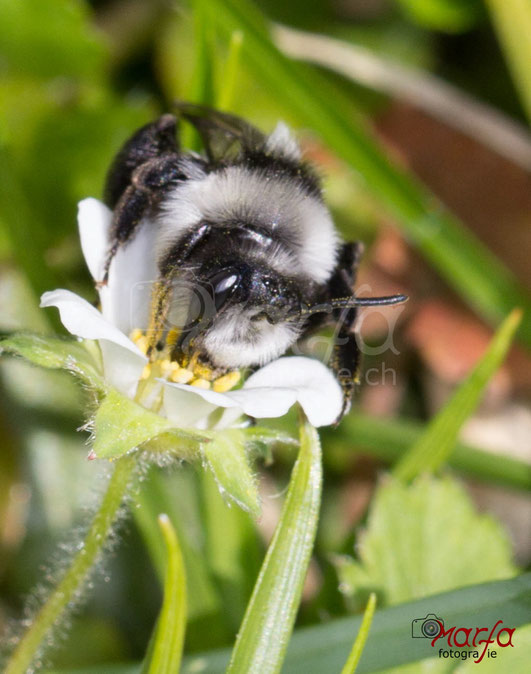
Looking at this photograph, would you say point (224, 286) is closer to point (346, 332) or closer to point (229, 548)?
point (346, 332)

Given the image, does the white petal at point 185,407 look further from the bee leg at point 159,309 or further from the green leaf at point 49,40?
the green leaf at point 49,40

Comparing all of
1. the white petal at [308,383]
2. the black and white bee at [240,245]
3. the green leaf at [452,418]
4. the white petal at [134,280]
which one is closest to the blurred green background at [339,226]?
the green leaf at [452,418]

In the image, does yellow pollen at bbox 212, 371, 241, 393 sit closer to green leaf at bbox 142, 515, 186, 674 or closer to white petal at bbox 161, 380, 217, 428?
white petal at bbox 161, 380, 217, 428

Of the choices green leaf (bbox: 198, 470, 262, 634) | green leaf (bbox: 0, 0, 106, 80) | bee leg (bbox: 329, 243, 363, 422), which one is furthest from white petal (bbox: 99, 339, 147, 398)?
green leaf (bbox: 0, 0, 106, 80)

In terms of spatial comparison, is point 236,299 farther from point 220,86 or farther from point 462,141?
point 462,141

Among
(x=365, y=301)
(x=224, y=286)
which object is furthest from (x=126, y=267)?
(x=365, y=301)

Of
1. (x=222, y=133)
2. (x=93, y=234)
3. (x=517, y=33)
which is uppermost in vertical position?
(x=93, y=234)

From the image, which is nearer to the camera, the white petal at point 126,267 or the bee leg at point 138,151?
the white petal at point 126,267
